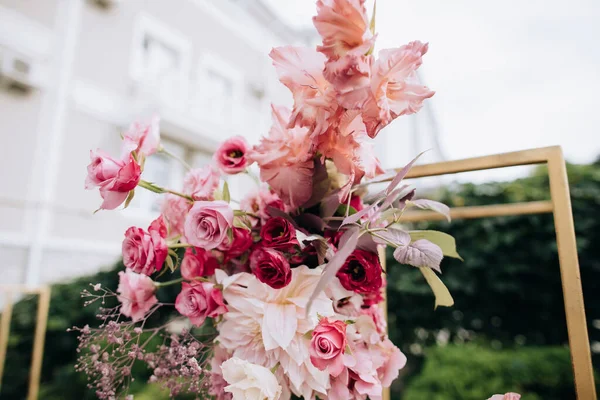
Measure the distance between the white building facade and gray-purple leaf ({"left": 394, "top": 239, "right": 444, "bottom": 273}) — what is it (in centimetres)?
422

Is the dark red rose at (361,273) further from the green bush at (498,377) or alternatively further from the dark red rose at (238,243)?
the green bush at (498,377)

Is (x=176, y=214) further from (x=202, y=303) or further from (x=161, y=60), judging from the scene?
(x=161, y=60)

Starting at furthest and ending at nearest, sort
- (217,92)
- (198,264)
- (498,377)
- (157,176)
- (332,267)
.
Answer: (217,92) < (157,176) < (498,377) < (198,264) < (332,267)

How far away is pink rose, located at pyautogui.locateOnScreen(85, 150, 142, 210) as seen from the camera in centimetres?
49

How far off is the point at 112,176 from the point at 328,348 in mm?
370

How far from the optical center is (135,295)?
566mm

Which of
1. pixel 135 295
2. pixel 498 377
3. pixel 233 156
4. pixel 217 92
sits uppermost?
pixel 217 92

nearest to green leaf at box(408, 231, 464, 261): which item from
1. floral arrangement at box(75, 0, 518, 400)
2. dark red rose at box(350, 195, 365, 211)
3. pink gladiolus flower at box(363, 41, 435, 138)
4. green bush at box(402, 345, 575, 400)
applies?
floral arrangement at box(75, 0, 518, 400)

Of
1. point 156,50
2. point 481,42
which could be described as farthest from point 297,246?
point 156,50

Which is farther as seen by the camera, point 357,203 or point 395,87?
point 357,203

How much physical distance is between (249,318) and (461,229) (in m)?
2.63

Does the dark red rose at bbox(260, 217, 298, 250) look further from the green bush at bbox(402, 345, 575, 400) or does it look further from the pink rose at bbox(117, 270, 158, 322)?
the green bush at bbox(402, 345, 575, 400)

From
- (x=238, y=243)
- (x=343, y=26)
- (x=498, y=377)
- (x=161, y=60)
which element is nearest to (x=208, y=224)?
(x=238, y=243)

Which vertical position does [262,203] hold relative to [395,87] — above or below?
below
